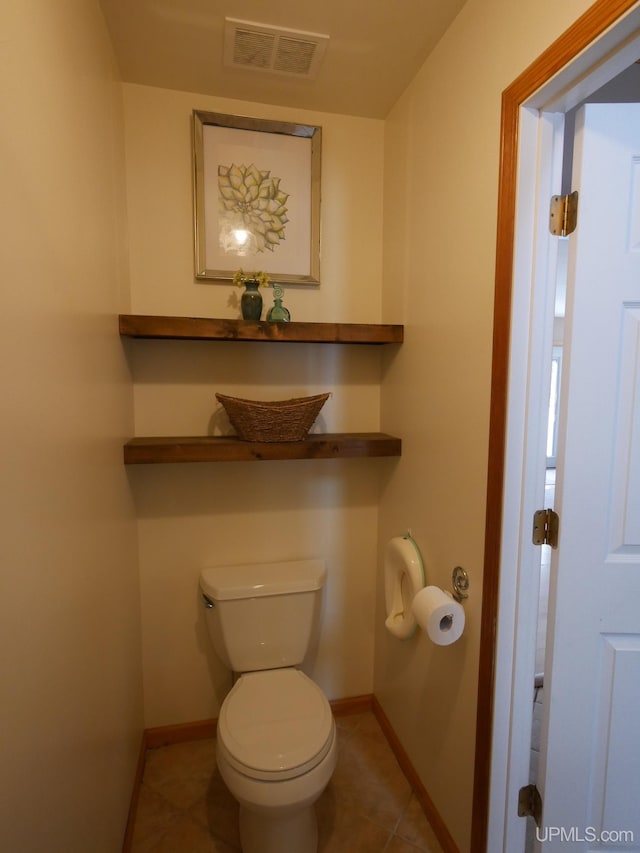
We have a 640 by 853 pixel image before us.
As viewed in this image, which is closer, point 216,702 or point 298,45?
point 298,45

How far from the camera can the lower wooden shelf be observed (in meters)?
1.46

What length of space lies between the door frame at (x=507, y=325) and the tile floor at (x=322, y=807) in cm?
36

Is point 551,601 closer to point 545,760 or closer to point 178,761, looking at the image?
point 545,760

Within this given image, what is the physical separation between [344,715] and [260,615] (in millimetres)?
772

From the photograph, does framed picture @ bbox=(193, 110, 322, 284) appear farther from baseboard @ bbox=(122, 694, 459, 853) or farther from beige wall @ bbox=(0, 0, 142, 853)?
baseboard @ bbox=(122, 694, 459, 853)

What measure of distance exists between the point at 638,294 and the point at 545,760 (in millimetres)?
1159

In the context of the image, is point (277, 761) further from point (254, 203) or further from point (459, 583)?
point (254, 203)

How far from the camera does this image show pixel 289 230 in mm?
1691

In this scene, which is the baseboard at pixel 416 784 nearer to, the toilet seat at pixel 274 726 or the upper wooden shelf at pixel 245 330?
the toilet seat at pixel 274 726

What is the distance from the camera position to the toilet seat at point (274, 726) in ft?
3.93

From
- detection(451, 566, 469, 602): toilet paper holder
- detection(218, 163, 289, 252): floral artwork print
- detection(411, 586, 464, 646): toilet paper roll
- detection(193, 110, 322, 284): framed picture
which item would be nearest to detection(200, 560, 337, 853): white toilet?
detection(411, 586, 464, 646): toilet paper roll

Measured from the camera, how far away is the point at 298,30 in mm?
1287

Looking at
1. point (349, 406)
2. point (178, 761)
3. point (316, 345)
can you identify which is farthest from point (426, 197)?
point (178, 761)
